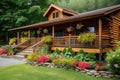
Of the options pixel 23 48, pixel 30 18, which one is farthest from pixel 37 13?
pixel 23 48

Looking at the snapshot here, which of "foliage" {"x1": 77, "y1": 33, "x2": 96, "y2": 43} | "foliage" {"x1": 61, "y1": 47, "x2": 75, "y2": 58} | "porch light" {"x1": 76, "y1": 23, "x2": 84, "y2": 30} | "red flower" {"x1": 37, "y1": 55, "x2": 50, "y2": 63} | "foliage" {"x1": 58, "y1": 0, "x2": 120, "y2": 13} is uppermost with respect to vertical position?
"foliage" {"x1": 58, "y1": 0, "x2": 120, "y2": 13}

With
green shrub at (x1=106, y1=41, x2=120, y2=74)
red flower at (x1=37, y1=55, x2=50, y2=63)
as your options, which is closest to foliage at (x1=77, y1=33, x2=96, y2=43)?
red flower at (x1=37, y1=55, x2=50, y2=63)

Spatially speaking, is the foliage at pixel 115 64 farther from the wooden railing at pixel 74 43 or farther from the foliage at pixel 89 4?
the foliage at pixel 89 4

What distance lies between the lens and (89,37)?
13891 mm

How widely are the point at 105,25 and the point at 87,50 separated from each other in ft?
11.6

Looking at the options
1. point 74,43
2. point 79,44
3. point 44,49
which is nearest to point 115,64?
point 79,44

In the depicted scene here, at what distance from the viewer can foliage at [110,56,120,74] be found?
9.90 meters

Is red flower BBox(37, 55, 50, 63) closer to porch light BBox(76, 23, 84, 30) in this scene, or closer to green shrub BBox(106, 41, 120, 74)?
green shrub BBox(106, 41, 120, 74)

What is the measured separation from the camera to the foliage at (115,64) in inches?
390

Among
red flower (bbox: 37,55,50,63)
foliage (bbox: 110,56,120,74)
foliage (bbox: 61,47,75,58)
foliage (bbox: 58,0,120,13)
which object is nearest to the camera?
foliage (bbox: 110,56,120,74)

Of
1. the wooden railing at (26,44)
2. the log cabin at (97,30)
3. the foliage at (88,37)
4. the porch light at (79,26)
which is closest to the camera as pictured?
the foliage at (88,37)

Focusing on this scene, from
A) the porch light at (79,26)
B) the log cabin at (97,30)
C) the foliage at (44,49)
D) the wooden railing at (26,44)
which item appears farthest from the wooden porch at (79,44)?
the wooden railing at (26,44)

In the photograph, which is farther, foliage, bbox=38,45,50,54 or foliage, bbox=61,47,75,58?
foliage, bbox=38,45,50,54

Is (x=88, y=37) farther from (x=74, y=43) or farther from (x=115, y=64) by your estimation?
(x=115, y=64)
